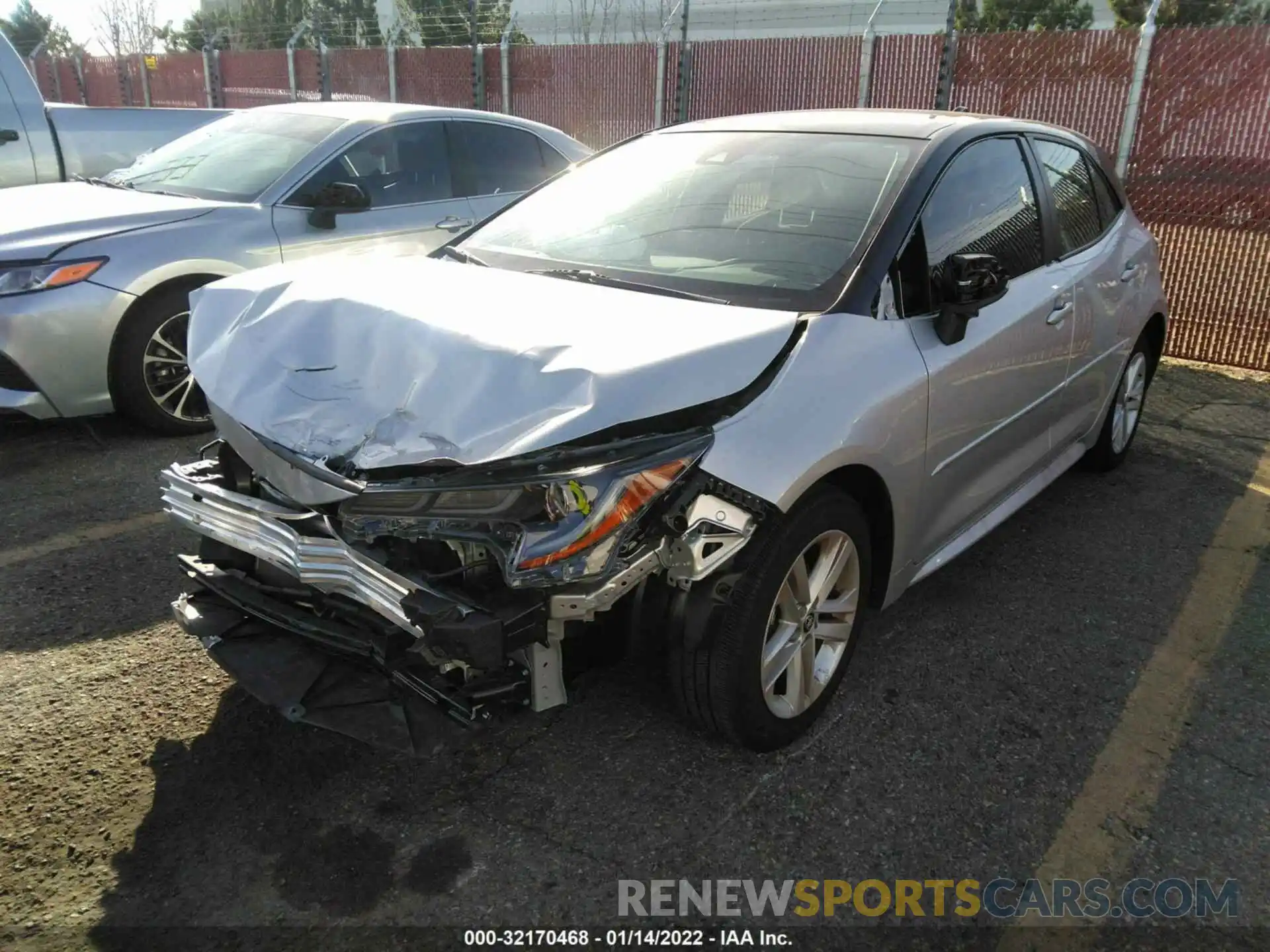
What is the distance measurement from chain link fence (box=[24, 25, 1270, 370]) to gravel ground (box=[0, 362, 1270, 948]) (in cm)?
460

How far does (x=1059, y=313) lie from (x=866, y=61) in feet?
22.6

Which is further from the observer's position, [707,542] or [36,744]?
[36,744]

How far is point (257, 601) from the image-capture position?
2572 mm

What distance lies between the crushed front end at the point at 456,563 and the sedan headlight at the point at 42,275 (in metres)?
2.75

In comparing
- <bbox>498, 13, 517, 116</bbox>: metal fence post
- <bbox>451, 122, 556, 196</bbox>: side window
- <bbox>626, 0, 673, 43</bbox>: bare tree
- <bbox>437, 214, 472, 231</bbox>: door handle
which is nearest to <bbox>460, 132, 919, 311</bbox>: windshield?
<bbox>437, 214, 472, 231</bbox>: door handle

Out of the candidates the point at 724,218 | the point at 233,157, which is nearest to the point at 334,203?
the point at 233,157

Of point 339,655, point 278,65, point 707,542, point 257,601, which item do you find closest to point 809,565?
point 707,542

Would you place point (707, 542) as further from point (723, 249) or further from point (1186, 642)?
point (1186, 642)

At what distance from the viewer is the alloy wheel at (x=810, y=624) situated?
2635 mm

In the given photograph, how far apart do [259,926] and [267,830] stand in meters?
0.31

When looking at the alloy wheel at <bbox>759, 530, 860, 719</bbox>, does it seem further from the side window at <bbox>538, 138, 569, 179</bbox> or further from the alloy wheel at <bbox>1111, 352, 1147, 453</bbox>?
the side window at <bbox>538, 138, 569, 179</bbox>

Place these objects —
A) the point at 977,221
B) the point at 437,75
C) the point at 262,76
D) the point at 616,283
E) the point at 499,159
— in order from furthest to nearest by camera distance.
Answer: the point at 262,76
the point at 437,75
the point at 499,159
the point at 977,221
the point at 616,283

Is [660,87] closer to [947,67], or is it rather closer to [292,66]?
[947,67]

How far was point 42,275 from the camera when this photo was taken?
4.54 meters
